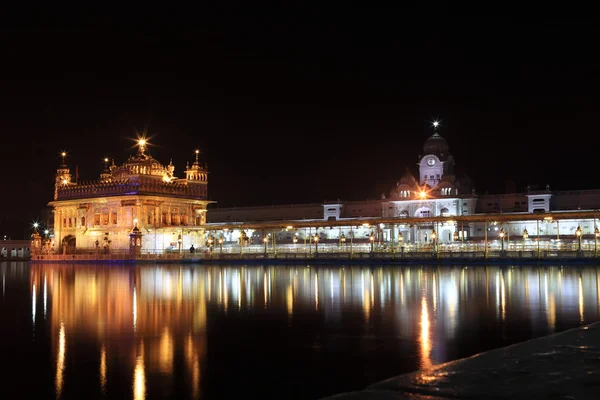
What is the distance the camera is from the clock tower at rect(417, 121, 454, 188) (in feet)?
259

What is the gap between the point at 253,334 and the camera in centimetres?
1277

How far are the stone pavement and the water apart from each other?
82 cm

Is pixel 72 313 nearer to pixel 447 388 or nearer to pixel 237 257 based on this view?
pixel 447 388

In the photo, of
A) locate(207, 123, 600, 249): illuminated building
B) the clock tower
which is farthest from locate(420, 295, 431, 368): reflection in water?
the clock tower

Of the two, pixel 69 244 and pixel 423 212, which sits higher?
pixel 423 212

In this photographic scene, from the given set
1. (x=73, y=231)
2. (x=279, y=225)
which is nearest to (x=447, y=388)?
(x=279, y=225)

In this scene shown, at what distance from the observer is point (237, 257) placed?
52.1m

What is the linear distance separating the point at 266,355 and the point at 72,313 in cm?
733

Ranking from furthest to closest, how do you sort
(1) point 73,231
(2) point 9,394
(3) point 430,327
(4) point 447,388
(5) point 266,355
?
1. (1) point 73,231
2. (3) point 430,327
3. (5) point 266,355
4. (2) point 9,394
5. (4) point 447,388

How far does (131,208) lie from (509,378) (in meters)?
54.5

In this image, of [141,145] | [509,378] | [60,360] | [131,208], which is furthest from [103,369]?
[141,145]

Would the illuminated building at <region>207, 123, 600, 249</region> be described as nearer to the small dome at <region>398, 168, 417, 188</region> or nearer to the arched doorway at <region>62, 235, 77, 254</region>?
the small dome at <region>398, 168, 417, 188</region>

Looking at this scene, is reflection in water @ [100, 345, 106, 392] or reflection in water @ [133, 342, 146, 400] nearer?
reflection in water @ [133, 342, 146, 400]

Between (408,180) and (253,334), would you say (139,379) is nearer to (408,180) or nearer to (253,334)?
(253,334)
